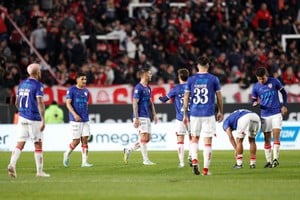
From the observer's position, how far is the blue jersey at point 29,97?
19719mm

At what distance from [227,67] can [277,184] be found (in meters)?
18.2

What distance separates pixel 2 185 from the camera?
59.4 ft

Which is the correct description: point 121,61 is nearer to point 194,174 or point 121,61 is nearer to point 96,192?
point 194,174

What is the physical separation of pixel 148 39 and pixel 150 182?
60.2ft

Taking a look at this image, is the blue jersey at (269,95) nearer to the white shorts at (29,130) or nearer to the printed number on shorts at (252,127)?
the printed number on shorts at (252,127)

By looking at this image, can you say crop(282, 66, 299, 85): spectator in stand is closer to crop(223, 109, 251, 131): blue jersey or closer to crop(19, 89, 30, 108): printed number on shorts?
crop(223, 109, 251, 131): blue jersey

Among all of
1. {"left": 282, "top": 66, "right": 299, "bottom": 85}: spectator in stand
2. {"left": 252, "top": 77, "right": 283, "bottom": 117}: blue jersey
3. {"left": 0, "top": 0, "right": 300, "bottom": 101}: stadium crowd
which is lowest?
{"left": 252, "top": 77, "right": 283, "bottom": 117}: blue jersey

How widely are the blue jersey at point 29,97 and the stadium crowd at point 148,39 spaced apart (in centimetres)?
1342

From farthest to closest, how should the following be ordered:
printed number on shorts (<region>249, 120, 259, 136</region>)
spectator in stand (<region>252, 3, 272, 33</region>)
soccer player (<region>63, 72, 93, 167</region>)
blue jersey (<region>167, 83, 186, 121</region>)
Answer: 1. spectator in stand (<region>252, 3, 272, 33</region>)
2. soccer player (<region>63, 72, 93, 167</region>)
3. blue jersey (<region>167, 83, 186, 121</region>)
4. printed number on shorts (<region>249, 120, 259, 136</region>)

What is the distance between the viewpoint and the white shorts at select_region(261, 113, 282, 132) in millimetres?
23156

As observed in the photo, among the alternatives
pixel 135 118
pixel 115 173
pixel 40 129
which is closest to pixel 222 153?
pixel 135 118

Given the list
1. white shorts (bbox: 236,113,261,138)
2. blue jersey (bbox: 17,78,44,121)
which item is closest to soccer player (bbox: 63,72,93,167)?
white shorts (bbox: 236,113,261,138)

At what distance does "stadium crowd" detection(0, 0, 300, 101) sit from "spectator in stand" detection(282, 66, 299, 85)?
3 cm

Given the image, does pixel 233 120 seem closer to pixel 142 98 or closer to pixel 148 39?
pixel 142 98
